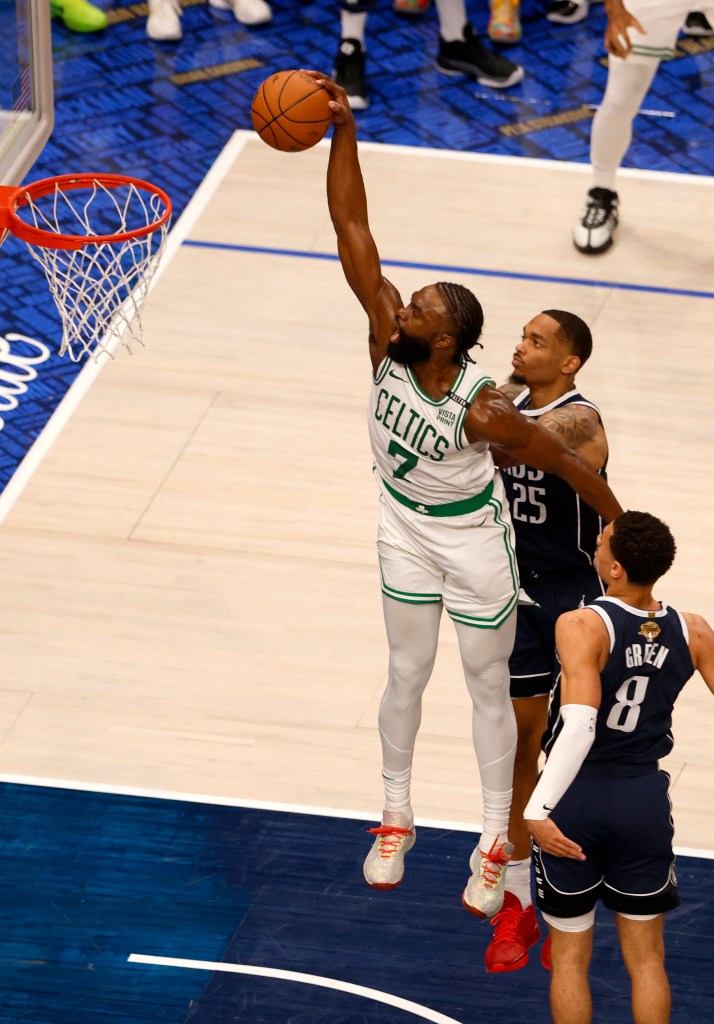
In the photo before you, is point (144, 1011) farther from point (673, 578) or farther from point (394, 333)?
point (673, 578)

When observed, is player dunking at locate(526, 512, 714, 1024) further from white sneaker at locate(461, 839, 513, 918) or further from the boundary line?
the boundary line

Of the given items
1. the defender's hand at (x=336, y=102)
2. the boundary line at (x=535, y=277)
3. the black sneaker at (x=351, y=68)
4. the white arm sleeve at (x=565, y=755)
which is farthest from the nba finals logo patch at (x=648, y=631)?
the black sneaker at (x=351, y=68)

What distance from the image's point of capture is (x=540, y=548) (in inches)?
227

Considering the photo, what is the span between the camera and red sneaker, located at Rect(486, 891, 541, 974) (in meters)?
6.07

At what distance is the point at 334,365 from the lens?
9.50 meters

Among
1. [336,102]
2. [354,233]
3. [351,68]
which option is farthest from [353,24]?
[354,233]

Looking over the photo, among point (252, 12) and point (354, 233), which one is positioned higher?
point (354, 233)

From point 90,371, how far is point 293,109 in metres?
4.27

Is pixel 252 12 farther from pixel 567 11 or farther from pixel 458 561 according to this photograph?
pixel 458 561

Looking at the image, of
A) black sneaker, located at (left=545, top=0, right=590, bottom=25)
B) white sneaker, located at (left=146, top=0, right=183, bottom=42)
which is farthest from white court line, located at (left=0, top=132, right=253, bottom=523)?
black sneaker, located at (left=545, top=0, right=590, bottom=25)

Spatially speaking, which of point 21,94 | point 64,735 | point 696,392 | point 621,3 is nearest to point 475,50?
point 621,3

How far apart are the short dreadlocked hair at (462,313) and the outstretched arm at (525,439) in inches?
6.3

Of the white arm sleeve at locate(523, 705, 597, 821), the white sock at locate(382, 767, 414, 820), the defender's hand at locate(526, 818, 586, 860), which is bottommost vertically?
the white sock at locate(382, 767, 414, 820)

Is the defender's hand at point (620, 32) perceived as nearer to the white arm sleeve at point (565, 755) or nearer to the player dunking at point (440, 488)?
the player dunking at point (440, 488)
